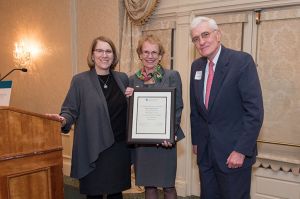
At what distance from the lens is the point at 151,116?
227 centimetres

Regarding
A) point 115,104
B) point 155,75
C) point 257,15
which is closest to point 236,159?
point 155,75

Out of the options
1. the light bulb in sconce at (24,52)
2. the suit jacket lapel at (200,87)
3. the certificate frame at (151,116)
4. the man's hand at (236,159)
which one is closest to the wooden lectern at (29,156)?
the certificate frame at (151,116)

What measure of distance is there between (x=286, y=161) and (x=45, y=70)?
3.74m

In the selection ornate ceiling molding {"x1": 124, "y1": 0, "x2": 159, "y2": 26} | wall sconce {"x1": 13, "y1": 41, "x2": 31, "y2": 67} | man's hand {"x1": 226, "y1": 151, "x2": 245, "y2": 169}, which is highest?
ornate ceiling molding {"x1": 124, "y1": 0, "x2": 159, "y2": 26}

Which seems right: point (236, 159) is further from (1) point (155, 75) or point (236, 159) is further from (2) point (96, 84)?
(2) point (96, 84)

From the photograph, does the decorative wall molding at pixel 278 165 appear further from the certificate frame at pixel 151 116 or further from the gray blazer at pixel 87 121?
the gray blazer at pixel 87 121

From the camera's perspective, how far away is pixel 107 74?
2414 mm

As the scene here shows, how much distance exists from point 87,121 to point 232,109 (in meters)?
1.02

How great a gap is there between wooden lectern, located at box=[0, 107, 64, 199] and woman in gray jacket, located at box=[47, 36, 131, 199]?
24cm

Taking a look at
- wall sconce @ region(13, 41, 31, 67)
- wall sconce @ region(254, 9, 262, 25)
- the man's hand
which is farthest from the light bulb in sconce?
the man's hand

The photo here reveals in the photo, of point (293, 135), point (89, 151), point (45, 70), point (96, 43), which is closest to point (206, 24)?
point (96, 43)

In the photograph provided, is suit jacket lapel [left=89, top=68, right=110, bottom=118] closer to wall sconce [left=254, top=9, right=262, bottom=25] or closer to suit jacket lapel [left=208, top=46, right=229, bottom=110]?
suit jacket lapel [left=208, top=46, right=229, bottom=110]

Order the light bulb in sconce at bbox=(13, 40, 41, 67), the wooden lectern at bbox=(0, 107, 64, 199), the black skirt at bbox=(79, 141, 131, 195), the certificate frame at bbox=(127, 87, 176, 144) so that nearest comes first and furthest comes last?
the wooden lectern at bbox=(0, 107, 64, 199) → the certificate frame at bbox=(127, 87, 176, 144) → the black skirt at bbox=(79, 141, 131, 195) → the light bulb in sconce at bbox=(13, 40, 41, 67)

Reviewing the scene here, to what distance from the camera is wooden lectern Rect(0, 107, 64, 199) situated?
179 cm
